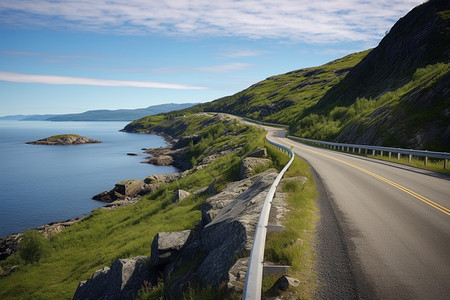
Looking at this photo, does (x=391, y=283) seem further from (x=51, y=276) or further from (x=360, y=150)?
(x=360, y=150)

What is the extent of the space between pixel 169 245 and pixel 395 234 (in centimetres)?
753

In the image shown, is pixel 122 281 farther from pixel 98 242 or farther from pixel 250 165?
pixel 98 242

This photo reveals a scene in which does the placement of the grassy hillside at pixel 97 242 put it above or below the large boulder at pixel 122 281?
below

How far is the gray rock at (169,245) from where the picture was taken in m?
10.6

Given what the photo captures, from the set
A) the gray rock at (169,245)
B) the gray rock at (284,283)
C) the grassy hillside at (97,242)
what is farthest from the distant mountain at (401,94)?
the gray rock at (284,283)

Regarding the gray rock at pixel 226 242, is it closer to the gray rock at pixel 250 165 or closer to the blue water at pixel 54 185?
the gray rock at pixel 250 165

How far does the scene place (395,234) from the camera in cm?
682

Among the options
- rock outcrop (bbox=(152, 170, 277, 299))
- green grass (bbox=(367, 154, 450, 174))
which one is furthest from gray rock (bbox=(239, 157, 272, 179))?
green grass (bbox=(367, 154, 450, 174))

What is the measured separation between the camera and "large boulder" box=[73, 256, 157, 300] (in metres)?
10.0

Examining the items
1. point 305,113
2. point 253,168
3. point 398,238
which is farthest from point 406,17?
point 398,238

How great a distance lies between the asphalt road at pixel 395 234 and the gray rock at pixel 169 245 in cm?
563

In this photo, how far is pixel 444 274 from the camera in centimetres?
485

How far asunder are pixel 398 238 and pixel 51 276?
21.7 meters

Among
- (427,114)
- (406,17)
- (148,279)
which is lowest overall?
(148,279)
